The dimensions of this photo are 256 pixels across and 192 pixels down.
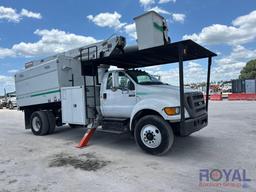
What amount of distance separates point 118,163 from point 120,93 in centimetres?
216

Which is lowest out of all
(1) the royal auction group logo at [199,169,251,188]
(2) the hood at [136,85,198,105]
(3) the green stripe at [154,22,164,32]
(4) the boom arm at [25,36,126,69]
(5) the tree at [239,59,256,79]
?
(1) the royal auction group logo at [199,169,251,188]

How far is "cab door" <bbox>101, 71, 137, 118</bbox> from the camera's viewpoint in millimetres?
6629

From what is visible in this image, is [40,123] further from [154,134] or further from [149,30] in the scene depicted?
[149,30]

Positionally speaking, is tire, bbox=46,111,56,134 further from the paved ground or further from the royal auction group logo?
the royal auction group logo

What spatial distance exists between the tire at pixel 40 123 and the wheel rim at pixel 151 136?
4.55m

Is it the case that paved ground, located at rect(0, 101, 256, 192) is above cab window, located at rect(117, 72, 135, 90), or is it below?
below

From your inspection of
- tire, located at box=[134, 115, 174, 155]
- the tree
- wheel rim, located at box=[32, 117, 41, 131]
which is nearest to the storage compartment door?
wheel rim, located at box=[32, 117, 41, 131]

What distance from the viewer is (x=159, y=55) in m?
7.06

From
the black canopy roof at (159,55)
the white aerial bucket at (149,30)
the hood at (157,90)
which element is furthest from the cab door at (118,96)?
the white aerial bucket at (149,30)

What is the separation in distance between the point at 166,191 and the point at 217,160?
2035 mm

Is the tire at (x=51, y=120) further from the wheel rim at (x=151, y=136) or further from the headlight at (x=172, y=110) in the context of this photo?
the headlight at (x=172, y=110)

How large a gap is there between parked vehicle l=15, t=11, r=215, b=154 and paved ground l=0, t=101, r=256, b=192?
1.96ft

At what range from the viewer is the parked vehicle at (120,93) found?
578 centimetres

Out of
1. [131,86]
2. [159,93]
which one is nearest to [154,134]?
[159,93]
